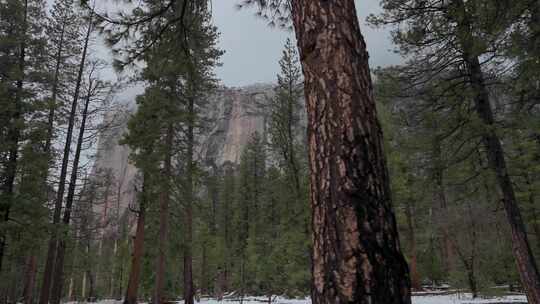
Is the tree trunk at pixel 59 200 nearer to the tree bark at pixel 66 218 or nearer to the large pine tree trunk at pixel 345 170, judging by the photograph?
the tree bark at pixel 66 218

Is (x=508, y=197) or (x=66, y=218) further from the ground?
(x=66, y=218)

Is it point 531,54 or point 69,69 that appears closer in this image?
point 531,54

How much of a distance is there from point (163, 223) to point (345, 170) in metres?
11.1

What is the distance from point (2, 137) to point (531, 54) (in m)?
13.1

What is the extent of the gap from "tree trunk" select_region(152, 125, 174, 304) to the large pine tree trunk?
10789mm

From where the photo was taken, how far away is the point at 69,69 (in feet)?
46.6

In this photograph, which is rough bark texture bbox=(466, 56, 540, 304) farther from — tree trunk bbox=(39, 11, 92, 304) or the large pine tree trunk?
tree trunk bbox=(39, 11, 92, 304)

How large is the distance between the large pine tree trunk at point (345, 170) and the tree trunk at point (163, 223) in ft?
35.4

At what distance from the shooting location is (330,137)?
1.91m

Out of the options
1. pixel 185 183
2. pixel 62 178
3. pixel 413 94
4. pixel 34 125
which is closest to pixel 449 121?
pixel 413 94

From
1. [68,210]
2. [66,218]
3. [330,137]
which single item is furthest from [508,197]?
[66,218]

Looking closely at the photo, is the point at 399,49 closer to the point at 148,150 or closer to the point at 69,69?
the point at 148,150

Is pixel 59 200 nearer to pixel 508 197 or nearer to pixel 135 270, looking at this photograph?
pixel 135 270

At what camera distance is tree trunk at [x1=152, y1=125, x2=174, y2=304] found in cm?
1112
